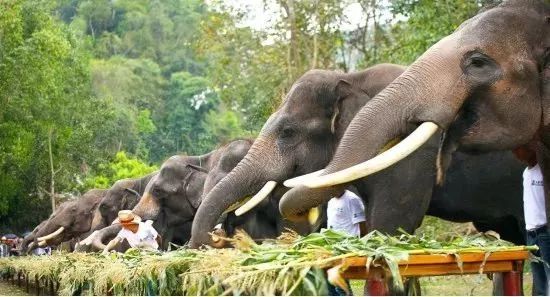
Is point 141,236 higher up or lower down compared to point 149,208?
lower down

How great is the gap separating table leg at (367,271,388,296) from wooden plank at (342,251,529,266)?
4.0 inches

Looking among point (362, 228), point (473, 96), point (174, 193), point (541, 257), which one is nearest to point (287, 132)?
point (362, 228)

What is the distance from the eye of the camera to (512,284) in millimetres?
6027

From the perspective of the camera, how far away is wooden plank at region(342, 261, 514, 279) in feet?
18.0

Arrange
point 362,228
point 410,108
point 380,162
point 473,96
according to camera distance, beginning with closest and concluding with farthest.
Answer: point 380,162
point 410,108
point 473,96
point 362,228

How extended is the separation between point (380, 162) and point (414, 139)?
0.31 meters

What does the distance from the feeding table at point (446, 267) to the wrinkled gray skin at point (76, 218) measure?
794 inches

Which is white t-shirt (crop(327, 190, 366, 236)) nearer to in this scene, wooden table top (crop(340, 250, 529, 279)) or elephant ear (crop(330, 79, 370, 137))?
elephant ear (crop(330, 79, 370, 137))

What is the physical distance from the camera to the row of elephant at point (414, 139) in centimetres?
698

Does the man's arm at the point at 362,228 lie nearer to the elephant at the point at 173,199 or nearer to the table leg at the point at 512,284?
the table leg at the point at 512,284

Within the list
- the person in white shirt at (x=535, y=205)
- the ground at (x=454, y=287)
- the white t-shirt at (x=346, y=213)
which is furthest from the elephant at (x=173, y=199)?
the person in white shirt at (x=535, y=205)

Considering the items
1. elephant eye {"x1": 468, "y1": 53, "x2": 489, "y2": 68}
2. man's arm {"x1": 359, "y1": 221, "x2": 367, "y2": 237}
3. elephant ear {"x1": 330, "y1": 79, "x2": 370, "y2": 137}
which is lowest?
man's arm {"x1": 359, "y1": 221, "x2": 367, "y2": 237}

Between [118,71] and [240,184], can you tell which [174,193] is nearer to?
[240,184]

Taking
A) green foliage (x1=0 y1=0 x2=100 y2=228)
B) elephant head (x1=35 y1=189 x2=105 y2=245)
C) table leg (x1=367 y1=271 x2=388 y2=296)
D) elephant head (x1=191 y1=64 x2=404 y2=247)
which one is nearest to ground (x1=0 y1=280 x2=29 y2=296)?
elephant head (x1=35 y1=189 x2=105 y2=245)
